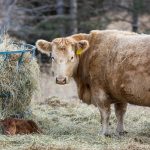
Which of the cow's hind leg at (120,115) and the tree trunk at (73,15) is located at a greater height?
the tree trunk at (73,15)

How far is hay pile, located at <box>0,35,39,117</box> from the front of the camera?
9086 millimetres

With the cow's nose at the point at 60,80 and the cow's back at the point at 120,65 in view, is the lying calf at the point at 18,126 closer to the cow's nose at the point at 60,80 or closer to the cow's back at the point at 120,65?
the cow's nose at the point at 60,80

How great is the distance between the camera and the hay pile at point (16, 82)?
909 centimetres

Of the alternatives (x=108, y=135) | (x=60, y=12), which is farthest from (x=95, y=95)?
(x=60, y=12)

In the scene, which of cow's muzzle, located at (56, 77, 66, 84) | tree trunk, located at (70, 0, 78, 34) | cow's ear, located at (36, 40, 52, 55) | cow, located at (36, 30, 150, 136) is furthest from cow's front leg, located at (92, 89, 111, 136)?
tree trunk, located at (70, 0, 78, 34)

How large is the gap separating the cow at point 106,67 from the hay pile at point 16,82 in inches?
18.4

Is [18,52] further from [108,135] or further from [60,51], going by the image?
[108,135]

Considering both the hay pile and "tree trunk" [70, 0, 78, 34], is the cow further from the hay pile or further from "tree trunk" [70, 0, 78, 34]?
"tree trunk" [70, 0, 78, 34]

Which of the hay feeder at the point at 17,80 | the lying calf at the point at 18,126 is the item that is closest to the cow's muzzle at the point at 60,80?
the lying calf at the point at 18,126

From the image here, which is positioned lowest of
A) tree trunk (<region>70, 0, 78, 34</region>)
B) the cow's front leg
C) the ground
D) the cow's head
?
the ground

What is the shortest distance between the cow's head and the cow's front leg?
53 cm

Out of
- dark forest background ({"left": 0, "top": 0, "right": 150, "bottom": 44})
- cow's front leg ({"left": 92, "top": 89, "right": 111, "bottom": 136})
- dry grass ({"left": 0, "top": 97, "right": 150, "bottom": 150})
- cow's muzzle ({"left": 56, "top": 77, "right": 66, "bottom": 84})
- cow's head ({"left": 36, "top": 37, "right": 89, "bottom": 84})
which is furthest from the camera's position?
dark forest background ({"left": 0, "top": 0, "right": 150, "bottom": 44})

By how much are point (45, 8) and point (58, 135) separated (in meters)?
15.9

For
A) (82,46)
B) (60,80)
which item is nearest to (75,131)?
(60,80)
